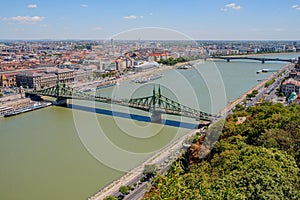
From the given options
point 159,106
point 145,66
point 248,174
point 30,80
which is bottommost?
point 159,106

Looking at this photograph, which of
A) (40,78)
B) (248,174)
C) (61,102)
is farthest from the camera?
(40,78)

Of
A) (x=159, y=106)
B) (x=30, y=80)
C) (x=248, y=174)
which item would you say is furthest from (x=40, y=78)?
(x=248, y=174)

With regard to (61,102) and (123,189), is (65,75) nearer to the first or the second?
(61,102)

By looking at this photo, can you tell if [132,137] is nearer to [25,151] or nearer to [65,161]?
[65,161]

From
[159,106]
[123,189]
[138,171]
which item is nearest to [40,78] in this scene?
[159,106]

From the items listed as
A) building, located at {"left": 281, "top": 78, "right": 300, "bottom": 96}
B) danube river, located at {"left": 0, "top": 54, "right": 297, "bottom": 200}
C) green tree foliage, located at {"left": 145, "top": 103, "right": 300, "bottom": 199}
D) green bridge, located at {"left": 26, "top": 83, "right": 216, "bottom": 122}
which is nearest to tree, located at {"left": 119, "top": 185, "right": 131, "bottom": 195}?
danube river, located at {"left": 0, "top": 54, "right": 297, "bottom": 200}

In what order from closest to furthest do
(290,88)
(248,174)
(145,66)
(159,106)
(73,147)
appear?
(248,174)
(73,147)
(159,106)
(290,88)
(145,66)

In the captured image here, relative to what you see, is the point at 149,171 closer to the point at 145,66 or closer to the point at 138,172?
the point at 138,172

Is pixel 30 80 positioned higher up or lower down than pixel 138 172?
higher up

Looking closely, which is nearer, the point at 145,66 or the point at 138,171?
the point at 138,171

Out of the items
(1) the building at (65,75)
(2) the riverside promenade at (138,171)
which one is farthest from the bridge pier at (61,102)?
(2) the riverside promenade at (138,171)
